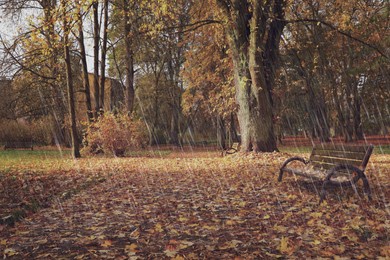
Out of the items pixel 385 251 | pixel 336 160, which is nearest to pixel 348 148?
pixel 336 160

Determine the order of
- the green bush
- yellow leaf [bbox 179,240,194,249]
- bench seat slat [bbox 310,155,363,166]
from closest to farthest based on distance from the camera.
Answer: yellow leaf [bbox 179,240,194,249] < bench seat slat [bbox 310,155,363,166] < the green bush

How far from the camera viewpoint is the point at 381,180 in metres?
8.27

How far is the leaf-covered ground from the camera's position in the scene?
13.3 feet

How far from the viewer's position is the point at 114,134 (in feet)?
58.6

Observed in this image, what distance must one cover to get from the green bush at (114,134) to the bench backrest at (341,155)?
37.2 ft

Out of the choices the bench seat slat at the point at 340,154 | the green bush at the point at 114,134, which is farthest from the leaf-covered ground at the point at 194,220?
the green bush at the point at 114,134

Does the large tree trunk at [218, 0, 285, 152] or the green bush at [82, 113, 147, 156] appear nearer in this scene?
the large tree trunk at [218, 0, 285, 152]

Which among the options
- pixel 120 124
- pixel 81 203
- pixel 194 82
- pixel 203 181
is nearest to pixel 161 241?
pixel 81 203

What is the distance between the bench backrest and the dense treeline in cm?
488

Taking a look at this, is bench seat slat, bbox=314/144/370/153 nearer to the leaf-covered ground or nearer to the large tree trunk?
the leaf-covered ground

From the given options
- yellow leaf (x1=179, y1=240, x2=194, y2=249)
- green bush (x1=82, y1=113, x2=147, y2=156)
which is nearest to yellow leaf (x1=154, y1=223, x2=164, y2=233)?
yellow leaf (x1=179, y1=240, x2=194, y2=249)

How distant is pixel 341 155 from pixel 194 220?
11.1 feet

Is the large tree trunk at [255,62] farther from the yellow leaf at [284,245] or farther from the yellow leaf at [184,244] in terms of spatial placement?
the yellow leaf at [184,244]

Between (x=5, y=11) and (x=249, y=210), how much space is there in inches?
645
